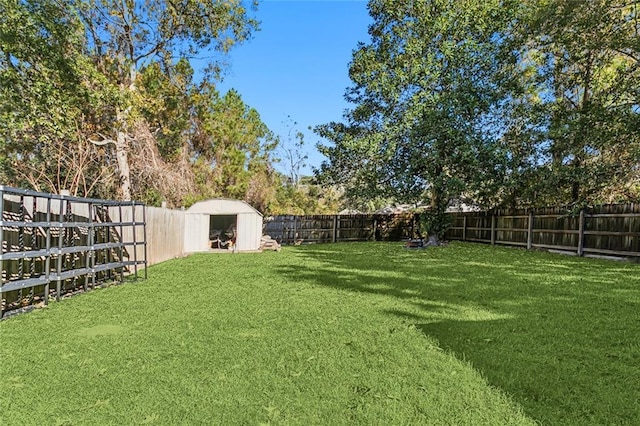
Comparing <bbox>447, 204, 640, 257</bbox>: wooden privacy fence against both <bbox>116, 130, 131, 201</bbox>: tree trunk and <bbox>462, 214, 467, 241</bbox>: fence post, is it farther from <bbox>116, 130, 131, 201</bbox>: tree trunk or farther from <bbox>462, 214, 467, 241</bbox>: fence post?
<bbox>116, 130, 131, 201</bbox>: tree trunk

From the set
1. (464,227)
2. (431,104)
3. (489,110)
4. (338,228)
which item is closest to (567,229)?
(489,110)

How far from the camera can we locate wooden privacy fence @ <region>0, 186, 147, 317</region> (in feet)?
15.5

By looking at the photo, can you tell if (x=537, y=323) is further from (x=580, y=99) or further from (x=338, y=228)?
(x=580, y=99)

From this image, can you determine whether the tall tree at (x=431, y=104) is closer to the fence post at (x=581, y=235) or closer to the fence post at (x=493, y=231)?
the fence post at (x=493, y=231)

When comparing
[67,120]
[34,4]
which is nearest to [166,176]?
[67,120]

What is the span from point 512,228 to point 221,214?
1171cm

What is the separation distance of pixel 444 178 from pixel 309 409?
14.0 m

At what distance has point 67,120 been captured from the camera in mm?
12062

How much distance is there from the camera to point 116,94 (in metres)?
12.4

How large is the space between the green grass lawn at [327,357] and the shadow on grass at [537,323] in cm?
2

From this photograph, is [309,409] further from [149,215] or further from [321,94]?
[321,94]

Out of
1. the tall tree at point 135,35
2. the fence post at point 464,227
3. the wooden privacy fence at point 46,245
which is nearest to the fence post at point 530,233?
the fence post at point 464,227

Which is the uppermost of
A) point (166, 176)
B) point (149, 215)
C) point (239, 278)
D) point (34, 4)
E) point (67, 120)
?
point (34, 4)

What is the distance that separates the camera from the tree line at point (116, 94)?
11.7m
